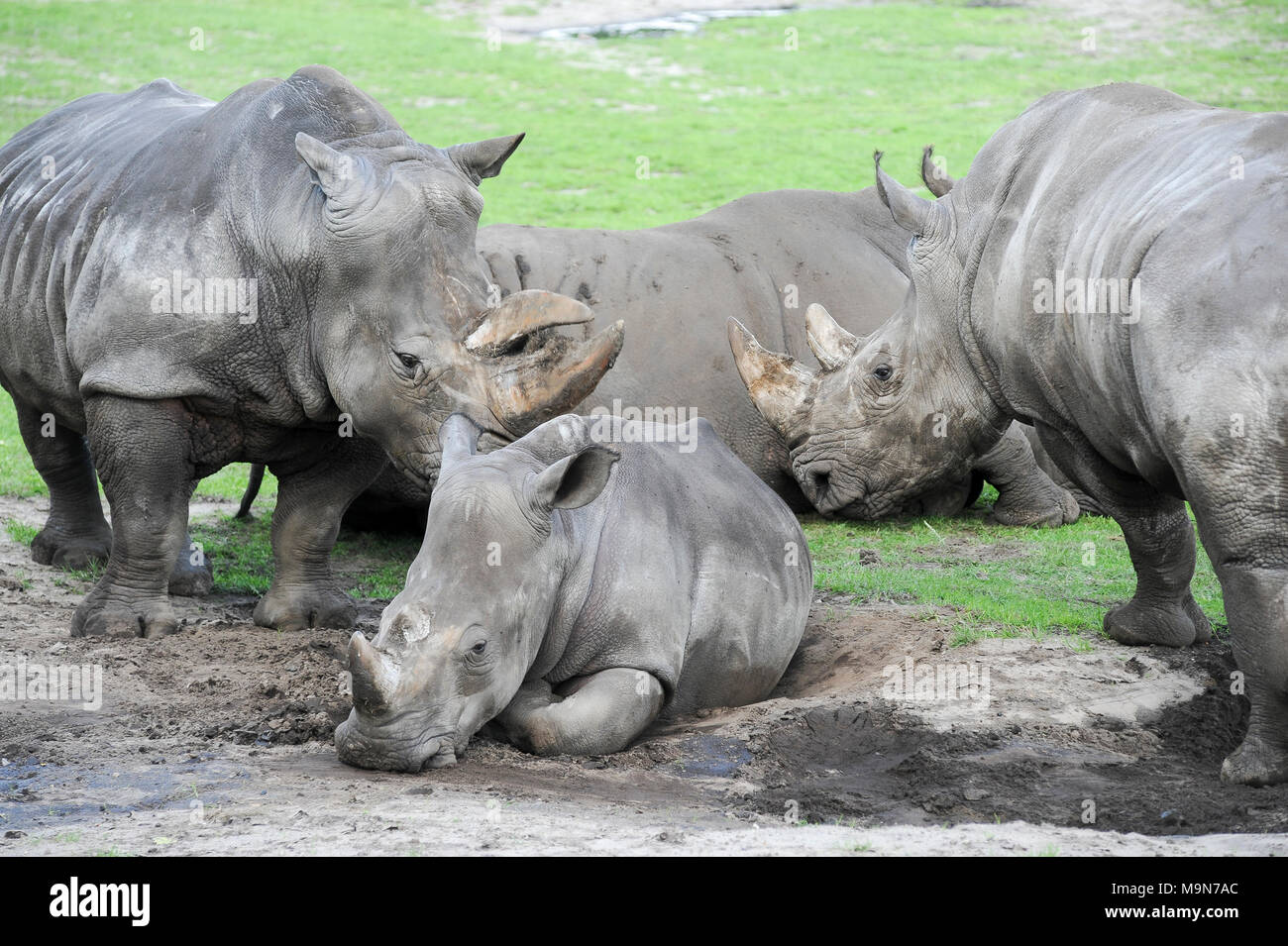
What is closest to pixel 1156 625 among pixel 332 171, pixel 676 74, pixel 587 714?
pixel 587 714

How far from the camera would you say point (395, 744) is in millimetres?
5141

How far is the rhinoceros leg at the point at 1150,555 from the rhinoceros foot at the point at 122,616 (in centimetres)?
367

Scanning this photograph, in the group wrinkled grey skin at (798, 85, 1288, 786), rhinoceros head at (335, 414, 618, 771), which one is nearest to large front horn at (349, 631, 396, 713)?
rhinoceros head at (335, 414, 618, 771)

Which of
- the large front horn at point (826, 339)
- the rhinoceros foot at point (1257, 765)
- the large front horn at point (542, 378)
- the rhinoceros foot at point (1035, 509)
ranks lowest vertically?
the rhinoceros foot at point (1035, 509)

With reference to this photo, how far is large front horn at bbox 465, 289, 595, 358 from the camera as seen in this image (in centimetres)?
633

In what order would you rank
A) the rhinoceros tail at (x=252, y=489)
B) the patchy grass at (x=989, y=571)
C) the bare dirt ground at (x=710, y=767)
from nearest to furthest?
the bare dirt ground at (x=710, y=767) → the patchy grass at (x=989, y=571) → the rhinoceros tail at (x=252, y=489)

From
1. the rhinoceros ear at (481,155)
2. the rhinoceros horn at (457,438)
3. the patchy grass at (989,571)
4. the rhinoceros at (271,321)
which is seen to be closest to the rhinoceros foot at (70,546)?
the rhinoceros at (271,321)

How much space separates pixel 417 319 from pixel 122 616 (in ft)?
5.93

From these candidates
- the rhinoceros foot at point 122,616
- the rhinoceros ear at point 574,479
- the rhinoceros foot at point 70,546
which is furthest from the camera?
the rhinoceros foot at point 70,546

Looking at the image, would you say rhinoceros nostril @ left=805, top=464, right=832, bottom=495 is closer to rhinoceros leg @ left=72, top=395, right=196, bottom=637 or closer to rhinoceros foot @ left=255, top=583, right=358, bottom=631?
rhinoceros foot @ left=255, top=583, right=358, bottom=631

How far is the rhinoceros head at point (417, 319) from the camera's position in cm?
636

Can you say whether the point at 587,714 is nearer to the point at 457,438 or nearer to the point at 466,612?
the point at 466,612

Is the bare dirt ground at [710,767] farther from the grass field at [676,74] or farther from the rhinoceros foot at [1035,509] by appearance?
the grass field at [676,74]

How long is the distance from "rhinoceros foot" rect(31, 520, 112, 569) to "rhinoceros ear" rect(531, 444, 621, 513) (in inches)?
143
